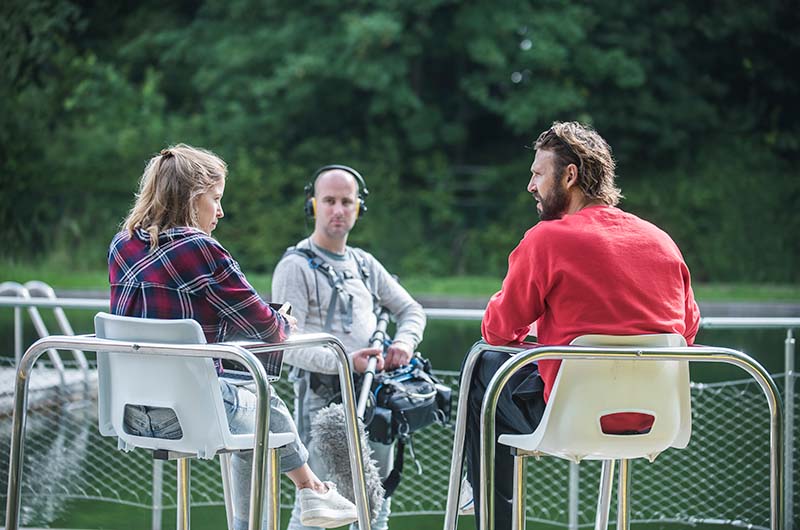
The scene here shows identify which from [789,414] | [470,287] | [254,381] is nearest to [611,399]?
[254,381]

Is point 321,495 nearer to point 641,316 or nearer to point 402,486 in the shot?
point 641,316

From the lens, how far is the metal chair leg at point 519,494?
222 cm

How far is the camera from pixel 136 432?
214cm

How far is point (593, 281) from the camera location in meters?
2.08

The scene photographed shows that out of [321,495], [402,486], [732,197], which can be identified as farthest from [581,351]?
[732,197]

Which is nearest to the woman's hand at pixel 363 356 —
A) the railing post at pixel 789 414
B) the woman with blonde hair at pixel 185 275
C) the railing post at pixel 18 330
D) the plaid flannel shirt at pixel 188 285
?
the woman with blonde hair at pixel 185 275

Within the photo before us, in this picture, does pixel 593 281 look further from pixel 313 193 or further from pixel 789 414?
pixel 789 414

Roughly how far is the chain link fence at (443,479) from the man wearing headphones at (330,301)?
2.43 ft

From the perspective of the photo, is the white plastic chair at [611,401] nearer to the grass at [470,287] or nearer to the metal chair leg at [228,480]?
the metal chair leg at [228,480]

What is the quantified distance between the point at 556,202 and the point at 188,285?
34.6 inches

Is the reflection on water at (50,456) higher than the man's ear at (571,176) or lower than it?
lower

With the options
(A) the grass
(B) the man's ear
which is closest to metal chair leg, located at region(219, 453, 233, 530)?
(B) the man's ear

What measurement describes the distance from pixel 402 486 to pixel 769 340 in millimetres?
7182

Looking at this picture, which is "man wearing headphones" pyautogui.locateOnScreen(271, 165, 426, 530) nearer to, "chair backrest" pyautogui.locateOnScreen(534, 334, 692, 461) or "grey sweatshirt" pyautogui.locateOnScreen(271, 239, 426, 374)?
"grey sweatshirt" pyautogui.locateOnScreen(271, 239, 426, 374)
